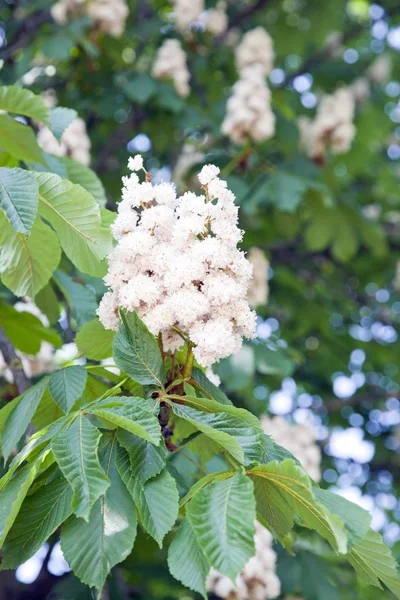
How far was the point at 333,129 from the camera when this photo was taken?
17.0ft

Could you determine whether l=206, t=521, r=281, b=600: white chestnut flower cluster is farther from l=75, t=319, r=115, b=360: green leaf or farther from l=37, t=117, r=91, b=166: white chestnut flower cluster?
l=37, t=117, r=91, b=166: white chestnut flower cluster

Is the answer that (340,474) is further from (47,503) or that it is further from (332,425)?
(47,503)

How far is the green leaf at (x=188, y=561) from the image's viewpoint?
1278 mm

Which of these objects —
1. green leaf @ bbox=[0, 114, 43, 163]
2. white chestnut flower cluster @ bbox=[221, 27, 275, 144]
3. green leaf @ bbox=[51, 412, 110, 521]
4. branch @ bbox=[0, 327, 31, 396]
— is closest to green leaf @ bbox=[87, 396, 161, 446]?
green leaf @ bbox=[51, 412, 110, 521]

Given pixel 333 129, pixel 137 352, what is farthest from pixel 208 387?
pixel 333 129

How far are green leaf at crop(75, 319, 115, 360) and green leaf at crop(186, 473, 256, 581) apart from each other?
651mm

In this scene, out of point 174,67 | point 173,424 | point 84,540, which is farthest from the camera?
point 174,67

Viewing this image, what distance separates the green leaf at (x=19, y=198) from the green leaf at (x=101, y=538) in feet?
1.94

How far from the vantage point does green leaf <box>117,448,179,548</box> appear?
1.34 meters

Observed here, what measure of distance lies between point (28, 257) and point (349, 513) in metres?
1.03

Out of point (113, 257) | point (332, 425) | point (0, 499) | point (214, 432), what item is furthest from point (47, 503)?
point (332, 425)

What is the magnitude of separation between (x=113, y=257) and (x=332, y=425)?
448 cm

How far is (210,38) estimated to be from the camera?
215 inches

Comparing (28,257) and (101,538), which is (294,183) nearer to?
(28,257)
